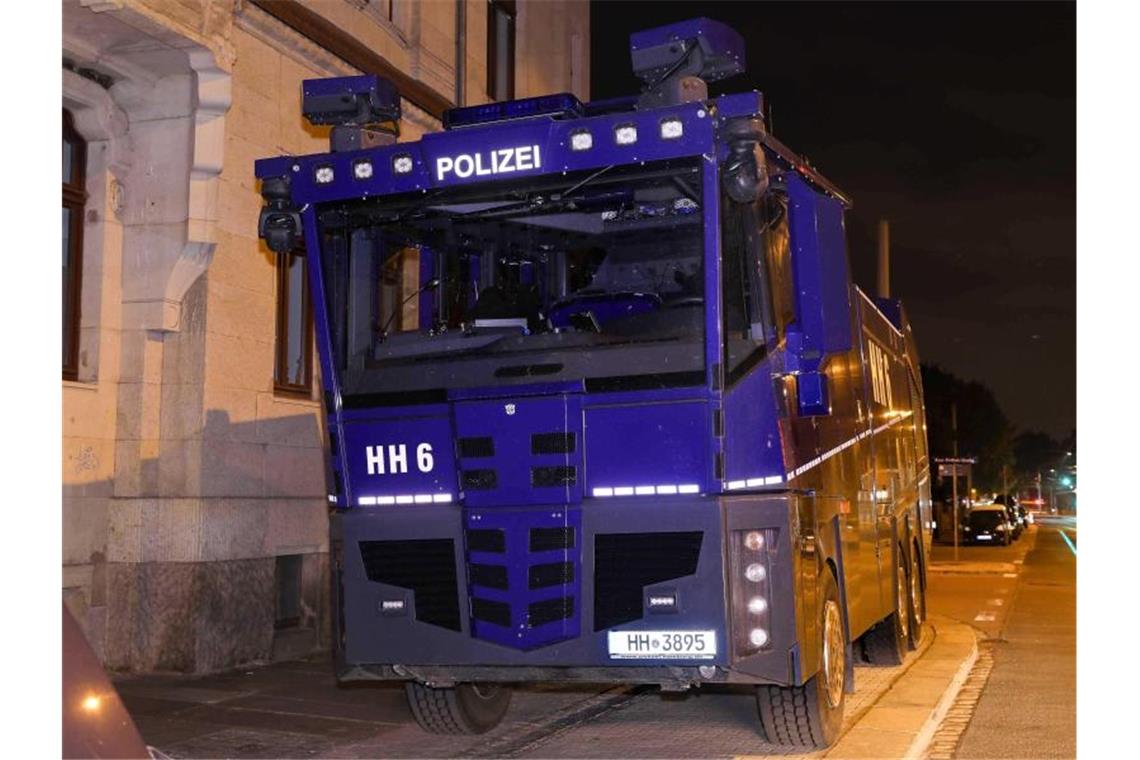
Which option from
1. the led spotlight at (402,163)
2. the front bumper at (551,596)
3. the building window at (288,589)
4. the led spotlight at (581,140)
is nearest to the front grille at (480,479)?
the front bumper at (551,596)

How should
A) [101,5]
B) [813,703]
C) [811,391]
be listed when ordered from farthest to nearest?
[101,5]
[813,703]
[811,391]

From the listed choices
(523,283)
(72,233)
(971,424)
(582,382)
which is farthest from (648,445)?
(971,424)

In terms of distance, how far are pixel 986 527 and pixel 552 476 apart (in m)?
42.4

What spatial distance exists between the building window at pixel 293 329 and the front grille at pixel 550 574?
675 centimetres

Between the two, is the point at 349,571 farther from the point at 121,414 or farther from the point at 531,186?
the point at 121,414

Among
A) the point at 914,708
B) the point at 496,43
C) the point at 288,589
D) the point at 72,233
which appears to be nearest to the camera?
the point at 914,708

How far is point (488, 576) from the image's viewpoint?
768cm

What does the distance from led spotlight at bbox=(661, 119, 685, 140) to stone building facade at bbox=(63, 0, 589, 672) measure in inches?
217

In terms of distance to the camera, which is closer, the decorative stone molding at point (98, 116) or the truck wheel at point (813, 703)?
the truck wheel at point (813, 703)

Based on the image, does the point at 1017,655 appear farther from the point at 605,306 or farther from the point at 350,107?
the point at 350,107

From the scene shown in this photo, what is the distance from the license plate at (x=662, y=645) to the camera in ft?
23.8

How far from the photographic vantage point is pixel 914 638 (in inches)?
552

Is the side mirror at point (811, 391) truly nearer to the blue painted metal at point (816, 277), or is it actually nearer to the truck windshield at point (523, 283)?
the blue painted metal at point (816, 277)

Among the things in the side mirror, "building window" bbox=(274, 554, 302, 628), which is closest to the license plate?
the side mirror
